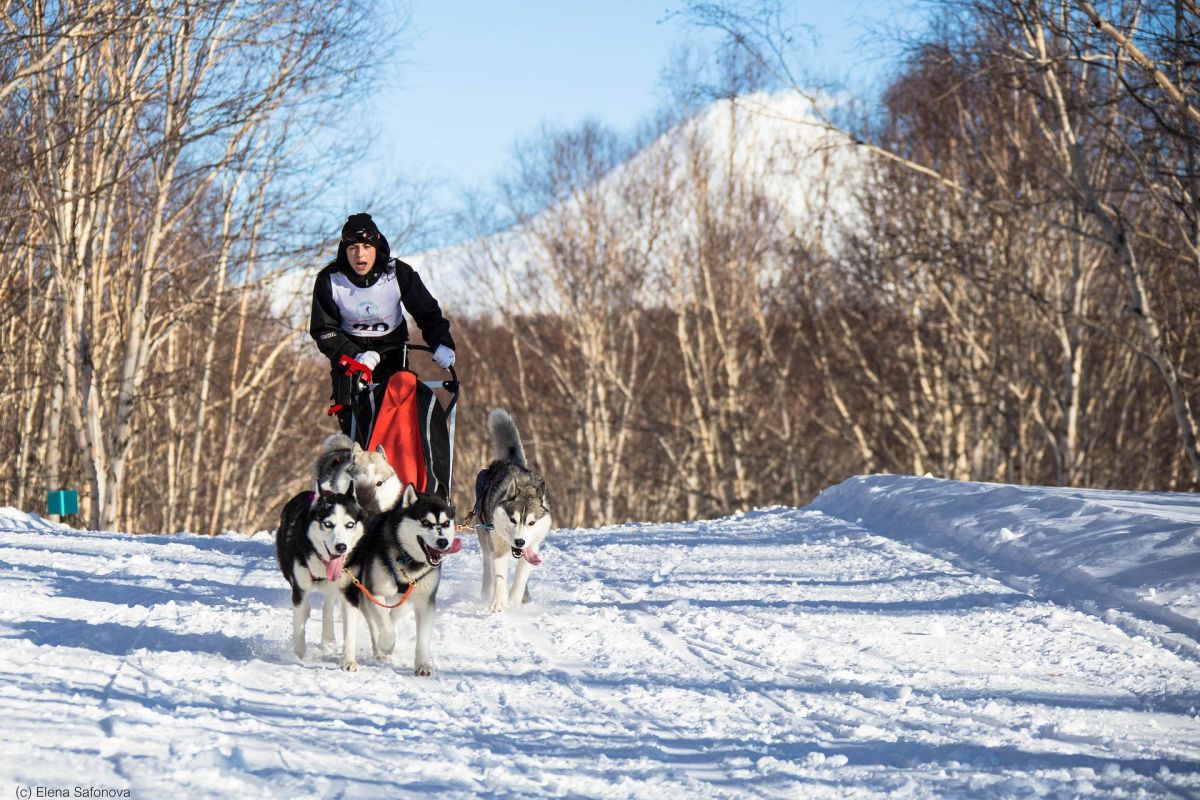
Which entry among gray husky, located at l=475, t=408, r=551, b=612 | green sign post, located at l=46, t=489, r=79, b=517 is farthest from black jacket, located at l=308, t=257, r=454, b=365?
green sign post, located at l=46, t=489, r=79, b=517

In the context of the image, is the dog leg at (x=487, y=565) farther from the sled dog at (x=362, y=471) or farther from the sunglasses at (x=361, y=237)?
the sunglasses at (x=361, y=237)

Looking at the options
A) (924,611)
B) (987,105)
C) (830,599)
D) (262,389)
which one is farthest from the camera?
(262,389)

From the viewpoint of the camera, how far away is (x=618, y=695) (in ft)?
15.1

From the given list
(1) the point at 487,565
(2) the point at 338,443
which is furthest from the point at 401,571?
(1) the point at 487,565

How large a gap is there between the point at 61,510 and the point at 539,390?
22.9 meters

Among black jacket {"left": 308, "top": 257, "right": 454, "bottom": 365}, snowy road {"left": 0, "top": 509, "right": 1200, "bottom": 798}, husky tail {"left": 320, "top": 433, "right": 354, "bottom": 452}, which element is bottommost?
snowy road {"left": 0, "top": 509, "right": 1200, "bottom": 798}

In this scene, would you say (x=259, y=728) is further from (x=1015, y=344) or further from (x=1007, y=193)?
(x=1015, y=344)

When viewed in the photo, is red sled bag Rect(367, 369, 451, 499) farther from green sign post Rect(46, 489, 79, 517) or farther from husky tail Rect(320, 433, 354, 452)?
green sign post Rect(46, 489, 79, 517)

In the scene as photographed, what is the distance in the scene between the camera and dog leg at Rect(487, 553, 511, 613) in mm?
6551

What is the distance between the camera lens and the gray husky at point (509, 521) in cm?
639

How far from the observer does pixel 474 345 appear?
111 feet

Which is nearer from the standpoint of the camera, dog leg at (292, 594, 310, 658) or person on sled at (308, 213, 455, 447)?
dog leg at (292, 594, 310, 658)

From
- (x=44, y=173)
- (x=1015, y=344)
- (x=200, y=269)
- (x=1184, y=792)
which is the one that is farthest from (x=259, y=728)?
(x=1015, y=344)

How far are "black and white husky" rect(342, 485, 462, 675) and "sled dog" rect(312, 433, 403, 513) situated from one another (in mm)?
1156
